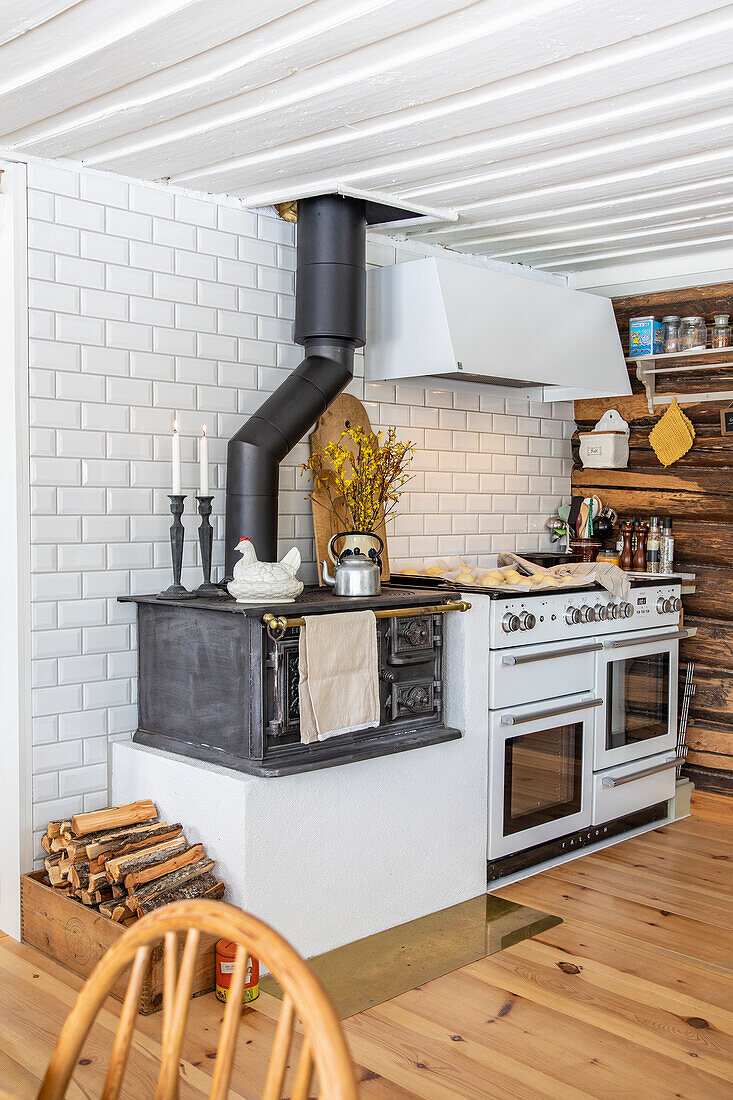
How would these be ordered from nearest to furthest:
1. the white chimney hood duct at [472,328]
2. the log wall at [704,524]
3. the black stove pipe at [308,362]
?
the black stove pipe at [308,362]
the white chimney hood duct at [472,328]
the log wall at [704,524]

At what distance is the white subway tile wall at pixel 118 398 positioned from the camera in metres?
3.13

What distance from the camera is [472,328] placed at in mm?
3936

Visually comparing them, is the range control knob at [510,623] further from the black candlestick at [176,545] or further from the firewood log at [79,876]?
the firewood log at [79,876]

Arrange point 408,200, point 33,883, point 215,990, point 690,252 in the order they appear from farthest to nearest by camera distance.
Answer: point 690,252 < point 408,200 < point 33,883 < point 215,990

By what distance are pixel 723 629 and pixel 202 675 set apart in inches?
106

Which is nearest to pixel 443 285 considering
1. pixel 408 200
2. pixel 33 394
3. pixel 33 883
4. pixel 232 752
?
pixel 408 200

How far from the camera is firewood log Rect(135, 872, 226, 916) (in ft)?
8.75

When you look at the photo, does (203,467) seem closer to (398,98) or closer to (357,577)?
(357,577)

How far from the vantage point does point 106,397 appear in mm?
3254

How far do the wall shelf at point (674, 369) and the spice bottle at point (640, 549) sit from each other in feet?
1.92

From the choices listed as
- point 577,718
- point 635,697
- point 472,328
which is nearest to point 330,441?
point 472,328

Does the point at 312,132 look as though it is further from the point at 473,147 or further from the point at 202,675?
the point at 202,675

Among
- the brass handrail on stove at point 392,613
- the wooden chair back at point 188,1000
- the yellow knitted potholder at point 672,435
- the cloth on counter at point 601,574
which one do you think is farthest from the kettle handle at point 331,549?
the wooden chair back at point 188,1000

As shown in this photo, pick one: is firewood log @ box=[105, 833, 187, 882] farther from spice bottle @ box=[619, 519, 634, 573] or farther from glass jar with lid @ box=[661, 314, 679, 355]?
glass jar with lid @ box=[661, 314, 679, 355]
